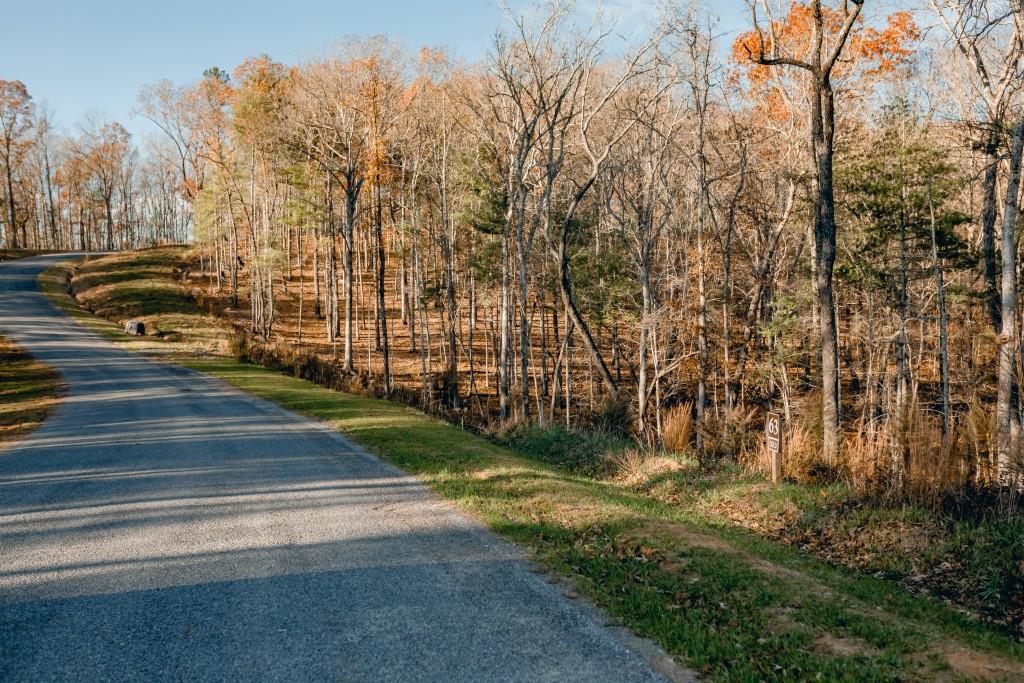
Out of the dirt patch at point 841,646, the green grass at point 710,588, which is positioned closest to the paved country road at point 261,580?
the green grass at point 710,588

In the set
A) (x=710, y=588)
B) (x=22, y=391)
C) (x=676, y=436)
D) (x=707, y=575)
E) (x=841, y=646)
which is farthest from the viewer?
(x=22, y=391)

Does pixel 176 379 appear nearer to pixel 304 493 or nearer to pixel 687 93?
pixel 304 493

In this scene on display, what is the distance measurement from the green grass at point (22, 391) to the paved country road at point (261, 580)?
4.09m

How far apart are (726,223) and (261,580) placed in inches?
768

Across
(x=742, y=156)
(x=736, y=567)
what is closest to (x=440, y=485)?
(x=736, y=567)

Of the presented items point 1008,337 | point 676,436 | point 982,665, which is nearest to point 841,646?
point 982,665

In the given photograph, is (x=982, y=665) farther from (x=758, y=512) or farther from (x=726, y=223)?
(x=726, y=223)

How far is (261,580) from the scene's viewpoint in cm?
571

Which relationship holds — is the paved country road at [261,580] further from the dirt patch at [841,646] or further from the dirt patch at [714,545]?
the dirt patch at [714,545]

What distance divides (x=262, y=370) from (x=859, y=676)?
2429 centimetres

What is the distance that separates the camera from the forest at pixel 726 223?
11.7m

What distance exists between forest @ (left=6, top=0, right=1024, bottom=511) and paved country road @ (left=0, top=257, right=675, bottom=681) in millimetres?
5380

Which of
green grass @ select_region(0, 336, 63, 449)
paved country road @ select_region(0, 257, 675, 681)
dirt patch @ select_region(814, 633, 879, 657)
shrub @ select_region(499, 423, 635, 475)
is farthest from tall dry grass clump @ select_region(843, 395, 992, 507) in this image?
green grass @ select_region(0, 336, 63, 449)

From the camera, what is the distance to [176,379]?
21484mm
